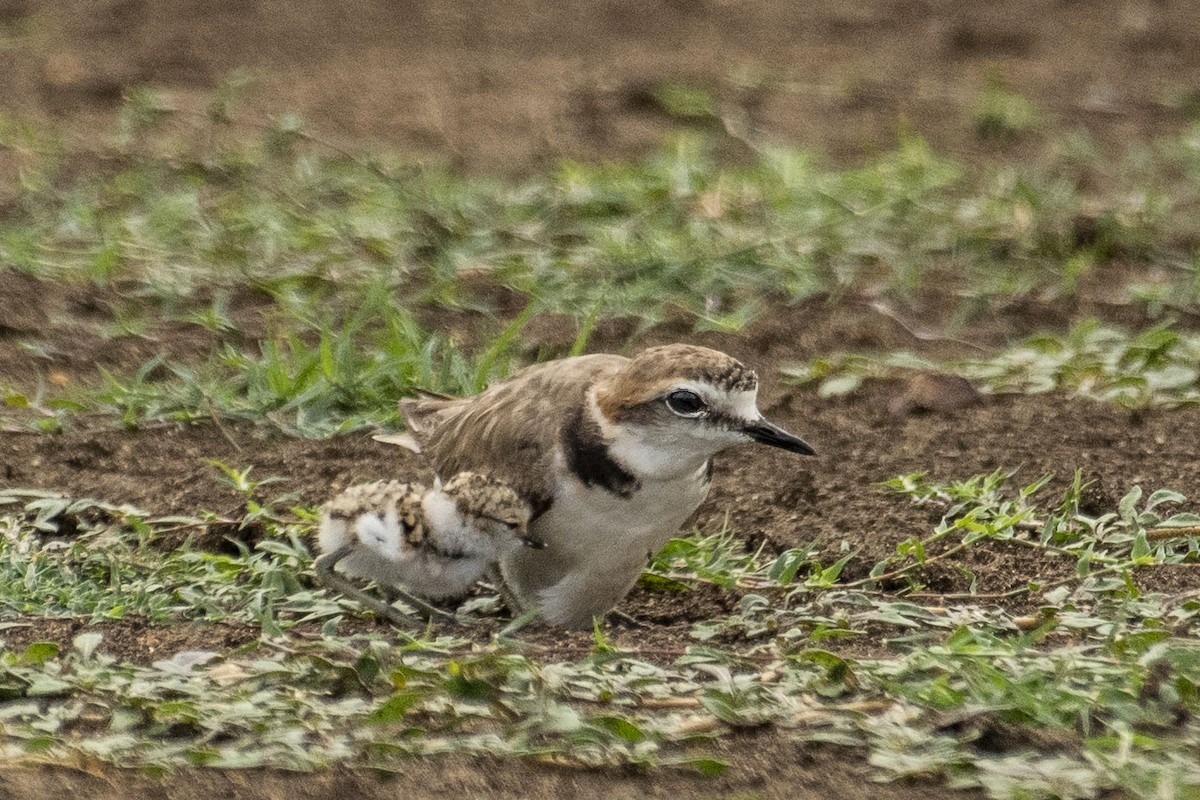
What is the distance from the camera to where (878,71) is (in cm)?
1321

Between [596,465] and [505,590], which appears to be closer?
[596,465]

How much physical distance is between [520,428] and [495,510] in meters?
0.40

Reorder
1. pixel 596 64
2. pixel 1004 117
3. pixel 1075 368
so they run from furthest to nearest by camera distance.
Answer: pixel 596 64 < pixel 1004 117 < pixel 1075 368

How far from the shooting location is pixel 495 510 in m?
5.76

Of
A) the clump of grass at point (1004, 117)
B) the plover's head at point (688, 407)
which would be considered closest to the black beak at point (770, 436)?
the plover's head at point (688, 407)

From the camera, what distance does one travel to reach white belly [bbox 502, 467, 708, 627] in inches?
231

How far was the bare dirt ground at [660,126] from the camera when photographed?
5.74 m

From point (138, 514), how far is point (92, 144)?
5.07m

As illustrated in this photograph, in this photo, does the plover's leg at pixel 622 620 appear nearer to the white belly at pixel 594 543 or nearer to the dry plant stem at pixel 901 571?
the white belly at pixel 594 543

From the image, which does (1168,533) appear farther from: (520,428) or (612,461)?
(520,428)

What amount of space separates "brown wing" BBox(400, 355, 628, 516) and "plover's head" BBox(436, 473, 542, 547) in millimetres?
86

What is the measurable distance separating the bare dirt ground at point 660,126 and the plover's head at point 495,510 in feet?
1.54

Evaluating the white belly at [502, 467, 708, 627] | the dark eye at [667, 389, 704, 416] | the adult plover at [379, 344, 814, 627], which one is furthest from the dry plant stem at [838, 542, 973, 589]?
the dark eye at [667, 389, 704, 416]

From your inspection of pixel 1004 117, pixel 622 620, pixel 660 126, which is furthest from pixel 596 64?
pixel 622 620
